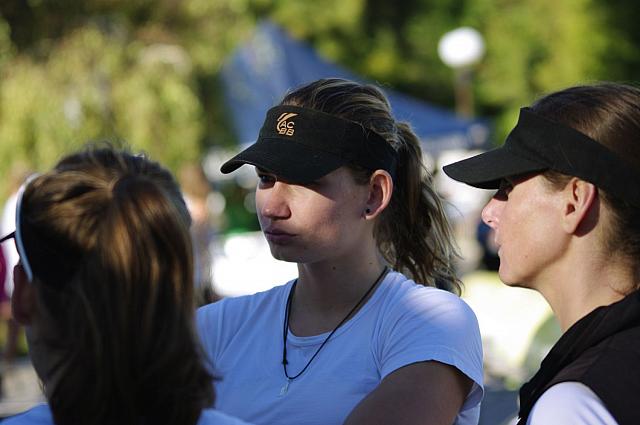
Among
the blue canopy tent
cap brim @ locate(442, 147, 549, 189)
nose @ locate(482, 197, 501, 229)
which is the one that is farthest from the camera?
the blue canopy tent

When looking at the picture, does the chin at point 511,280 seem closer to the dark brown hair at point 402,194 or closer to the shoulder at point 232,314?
the dark brown hair at point 402,194

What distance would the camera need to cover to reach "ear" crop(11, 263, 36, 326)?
62.6 inches

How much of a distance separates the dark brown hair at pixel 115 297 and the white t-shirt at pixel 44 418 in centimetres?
2

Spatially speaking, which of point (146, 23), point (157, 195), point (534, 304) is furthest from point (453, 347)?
point (146, 23)

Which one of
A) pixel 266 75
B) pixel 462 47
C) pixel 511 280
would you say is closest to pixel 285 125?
pixel 511 280

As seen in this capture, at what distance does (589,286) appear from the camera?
1.92 metres

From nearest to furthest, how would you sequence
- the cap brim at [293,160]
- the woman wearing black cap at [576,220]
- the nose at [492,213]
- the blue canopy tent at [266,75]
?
the woman wearing black cap at [576,220], the nose at [492,213], the cap brim at [293,160], the blue canopy tent at [266,75]

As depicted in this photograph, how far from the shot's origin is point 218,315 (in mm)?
2492

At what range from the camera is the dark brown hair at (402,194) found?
245cm

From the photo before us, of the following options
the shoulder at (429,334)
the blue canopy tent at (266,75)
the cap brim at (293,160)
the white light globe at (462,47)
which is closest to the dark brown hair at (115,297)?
the shoulder at (429,334)

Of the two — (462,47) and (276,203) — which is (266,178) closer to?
(276,203)

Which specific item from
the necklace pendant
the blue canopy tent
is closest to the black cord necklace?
the necklace pendant

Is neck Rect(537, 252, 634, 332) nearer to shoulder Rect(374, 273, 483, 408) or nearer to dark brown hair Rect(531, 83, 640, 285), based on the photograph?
dark brown hair Rect(531, 83, 640, 285)

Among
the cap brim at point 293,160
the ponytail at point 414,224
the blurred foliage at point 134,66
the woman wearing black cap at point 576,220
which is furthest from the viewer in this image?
the blurred foliage at point 134,66
